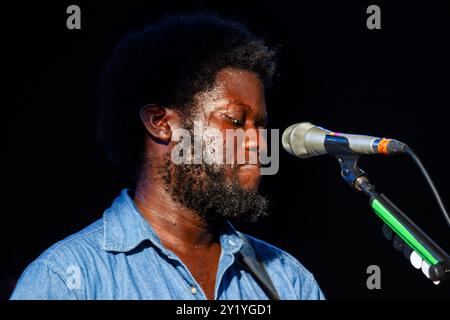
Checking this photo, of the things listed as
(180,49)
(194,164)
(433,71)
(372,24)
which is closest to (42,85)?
(180,49)

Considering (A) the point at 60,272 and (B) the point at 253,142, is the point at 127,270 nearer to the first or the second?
(A) the point at 60,272

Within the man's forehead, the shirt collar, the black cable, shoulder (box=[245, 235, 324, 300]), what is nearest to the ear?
the man's forehead

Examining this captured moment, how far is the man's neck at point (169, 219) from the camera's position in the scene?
253 cm

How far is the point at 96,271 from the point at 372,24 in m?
1.94

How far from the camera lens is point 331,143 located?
6.74 ft

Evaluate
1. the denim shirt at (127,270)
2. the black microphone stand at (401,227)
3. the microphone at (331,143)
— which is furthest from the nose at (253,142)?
the black microphone stand at (401,227)

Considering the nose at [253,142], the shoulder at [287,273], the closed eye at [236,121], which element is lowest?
the shoulder at [287,273]

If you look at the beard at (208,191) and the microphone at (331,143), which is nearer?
the microphone at (331,143)

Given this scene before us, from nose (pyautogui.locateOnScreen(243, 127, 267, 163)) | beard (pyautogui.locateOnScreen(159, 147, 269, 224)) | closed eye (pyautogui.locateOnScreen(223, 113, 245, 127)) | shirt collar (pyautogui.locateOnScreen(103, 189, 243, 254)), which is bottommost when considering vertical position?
shirt collar (pyautogui.locateOnScreen(103, 189, 243, 254))

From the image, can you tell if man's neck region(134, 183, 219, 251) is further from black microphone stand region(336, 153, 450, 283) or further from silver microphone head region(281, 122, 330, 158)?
black microphone stand region(336, 153, 450, 283)

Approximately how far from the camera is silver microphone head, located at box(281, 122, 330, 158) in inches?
83.5

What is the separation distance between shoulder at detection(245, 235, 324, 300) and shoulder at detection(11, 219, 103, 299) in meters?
0.75

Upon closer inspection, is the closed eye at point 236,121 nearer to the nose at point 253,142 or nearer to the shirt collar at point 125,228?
the nose at point 253,142

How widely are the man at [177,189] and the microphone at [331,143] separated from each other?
12.6 inches
